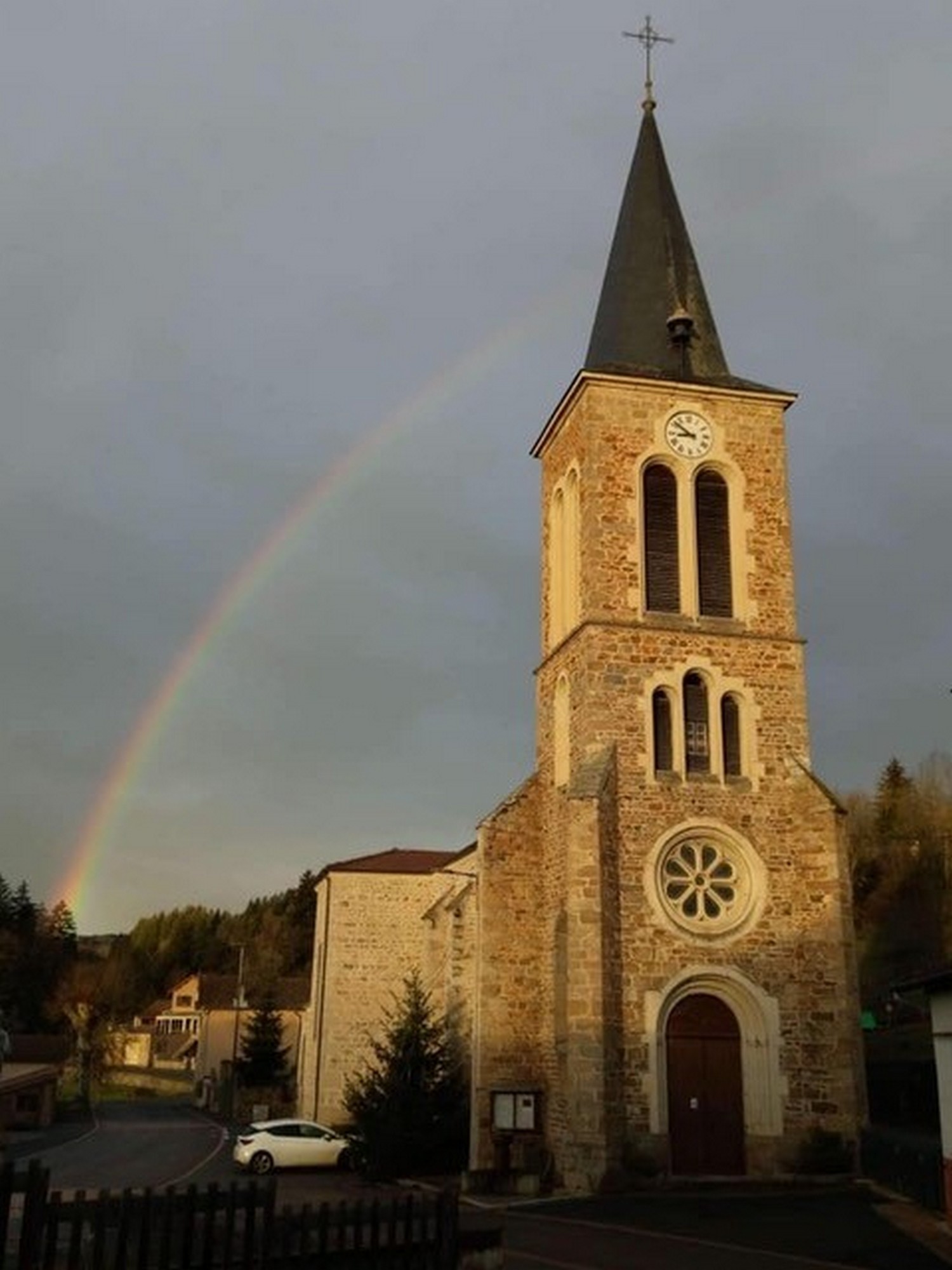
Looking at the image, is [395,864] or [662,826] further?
[395,864]

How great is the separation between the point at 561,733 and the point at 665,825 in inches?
145

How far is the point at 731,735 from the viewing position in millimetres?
26938

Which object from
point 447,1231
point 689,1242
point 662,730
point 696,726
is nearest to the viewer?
point 447,1231

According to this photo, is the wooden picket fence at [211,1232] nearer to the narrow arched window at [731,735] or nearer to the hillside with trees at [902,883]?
the narrow arched window at [731,735]

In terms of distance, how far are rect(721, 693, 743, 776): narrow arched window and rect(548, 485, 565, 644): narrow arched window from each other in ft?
14.7

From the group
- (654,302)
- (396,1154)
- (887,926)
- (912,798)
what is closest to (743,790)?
(396,1154)

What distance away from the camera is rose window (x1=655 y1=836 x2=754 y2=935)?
25.2 meters

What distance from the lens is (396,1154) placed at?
84.1 ft

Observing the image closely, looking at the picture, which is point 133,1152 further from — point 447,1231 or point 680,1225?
point 447,1231

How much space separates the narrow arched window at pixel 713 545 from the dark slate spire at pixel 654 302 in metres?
2.66

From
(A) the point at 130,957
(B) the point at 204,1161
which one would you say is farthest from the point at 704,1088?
(A) the point at 130,957

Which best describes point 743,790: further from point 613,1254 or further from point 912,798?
point 912,798

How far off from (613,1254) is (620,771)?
11.0m

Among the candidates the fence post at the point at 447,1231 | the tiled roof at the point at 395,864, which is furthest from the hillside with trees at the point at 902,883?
the fence post at the point at 447,1231
